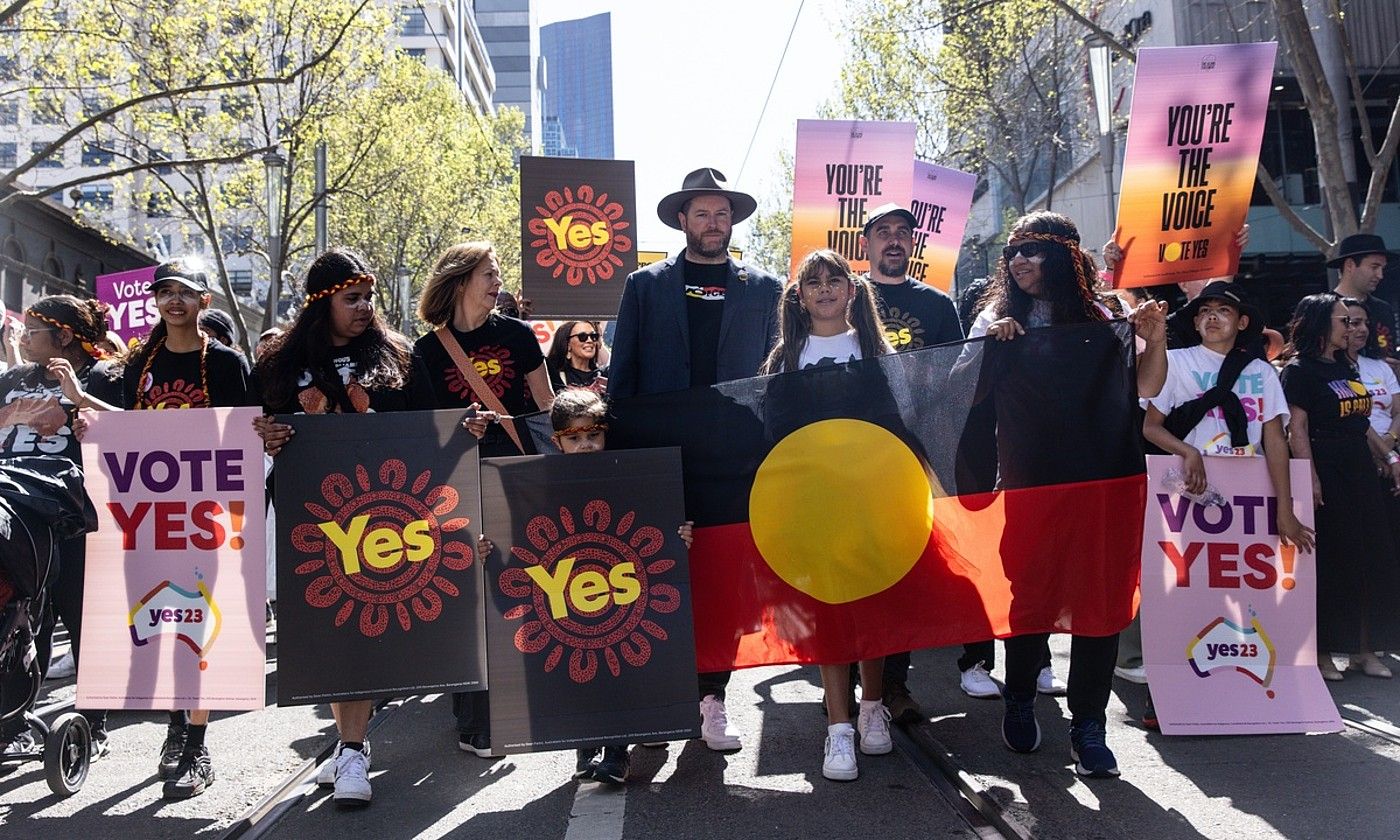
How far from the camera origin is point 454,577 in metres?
4.94

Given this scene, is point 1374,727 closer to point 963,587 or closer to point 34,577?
point 963,587

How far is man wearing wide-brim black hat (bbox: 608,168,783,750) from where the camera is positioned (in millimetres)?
5961

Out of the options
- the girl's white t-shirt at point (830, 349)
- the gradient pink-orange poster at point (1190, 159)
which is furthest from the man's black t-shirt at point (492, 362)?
the gradient pink-orange poster at point (1190, 159)

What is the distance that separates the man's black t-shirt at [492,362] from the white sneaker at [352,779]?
150 cm

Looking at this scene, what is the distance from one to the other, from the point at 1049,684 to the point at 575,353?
447cm

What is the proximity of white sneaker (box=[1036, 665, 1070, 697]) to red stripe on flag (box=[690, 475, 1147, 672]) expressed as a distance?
1671mm

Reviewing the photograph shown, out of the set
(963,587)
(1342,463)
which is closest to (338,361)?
(963,587)

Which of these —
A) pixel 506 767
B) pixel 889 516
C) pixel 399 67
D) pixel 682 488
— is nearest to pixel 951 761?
pixel 889 516

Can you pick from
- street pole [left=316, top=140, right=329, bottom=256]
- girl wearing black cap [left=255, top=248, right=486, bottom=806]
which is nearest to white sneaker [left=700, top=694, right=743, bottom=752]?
girl wearing black cap [left=255, top=248, right=486, bottom=806]

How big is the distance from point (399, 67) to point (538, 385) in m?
22.7

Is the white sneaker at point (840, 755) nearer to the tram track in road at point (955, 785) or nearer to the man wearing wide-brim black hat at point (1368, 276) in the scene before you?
the tram track in road at point (955, 785)

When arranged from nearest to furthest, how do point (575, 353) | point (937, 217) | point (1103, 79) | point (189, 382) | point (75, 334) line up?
point (189, 382)
point (75, 334)
point (575, 353)
point (937, 217)
point (1103, 79)

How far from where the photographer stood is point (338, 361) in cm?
528

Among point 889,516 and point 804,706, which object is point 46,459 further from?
point 804,706
